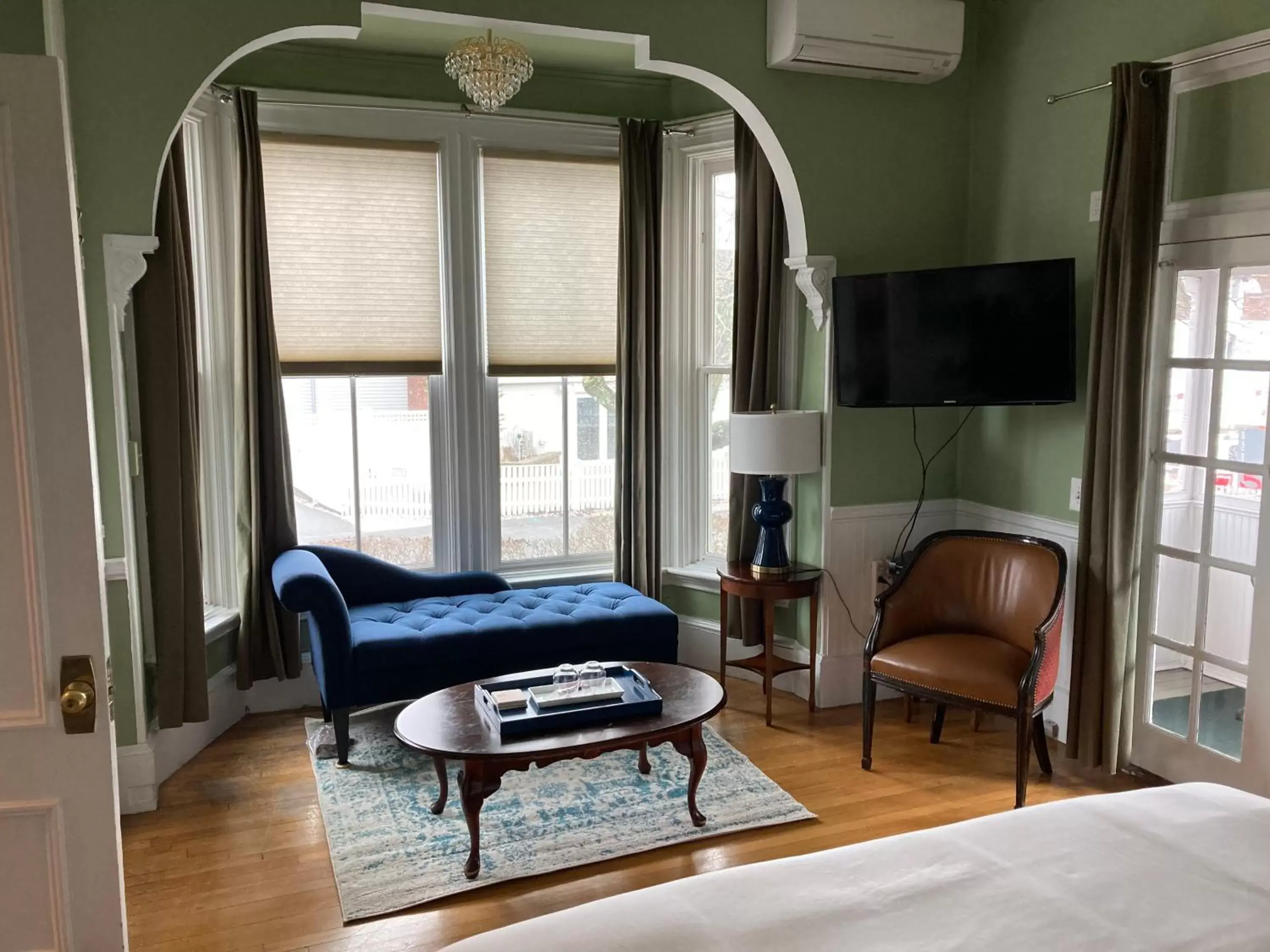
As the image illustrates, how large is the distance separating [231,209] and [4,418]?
2692 mm

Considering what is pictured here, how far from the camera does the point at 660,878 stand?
2908mm

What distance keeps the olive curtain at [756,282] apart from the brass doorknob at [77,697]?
3047 mm

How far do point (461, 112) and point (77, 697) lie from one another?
3.43m

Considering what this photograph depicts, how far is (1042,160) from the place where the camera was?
3.89 m

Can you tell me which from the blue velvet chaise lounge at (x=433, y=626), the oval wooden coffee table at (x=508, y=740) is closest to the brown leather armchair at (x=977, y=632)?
the oval wooden coffee table at (x=508, y=740)

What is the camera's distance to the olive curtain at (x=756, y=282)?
4.39 meters

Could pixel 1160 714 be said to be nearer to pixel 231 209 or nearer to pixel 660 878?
pixel 660 878

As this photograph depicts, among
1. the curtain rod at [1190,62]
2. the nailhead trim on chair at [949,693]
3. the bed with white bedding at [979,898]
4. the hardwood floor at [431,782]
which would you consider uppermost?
the curtain rod at [1190,62]

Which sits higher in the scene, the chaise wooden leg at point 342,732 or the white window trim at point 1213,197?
the white window trim at point 1213,197

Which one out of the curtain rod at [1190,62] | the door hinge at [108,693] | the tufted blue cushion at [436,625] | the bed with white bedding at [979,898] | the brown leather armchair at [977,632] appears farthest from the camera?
the tufted blue cushion at [436,625]

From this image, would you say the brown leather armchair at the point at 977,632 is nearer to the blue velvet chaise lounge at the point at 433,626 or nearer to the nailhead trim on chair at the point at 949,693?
the nailhead trim on chair at the point at 949,693

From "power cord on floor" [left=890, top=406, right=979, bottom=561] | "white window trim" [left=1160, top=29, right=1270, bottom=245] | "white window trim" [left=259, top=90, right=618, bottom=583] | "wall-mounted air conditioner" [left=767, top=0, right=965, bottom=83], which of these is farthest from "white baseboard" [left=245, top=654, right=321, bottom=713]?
"white window trim" [left=1160, top=29, right=1270, bottom=245]

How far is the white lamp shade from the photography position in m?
4.00

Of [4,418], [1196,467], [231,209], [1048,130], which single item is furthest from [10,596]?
[1048,130]
